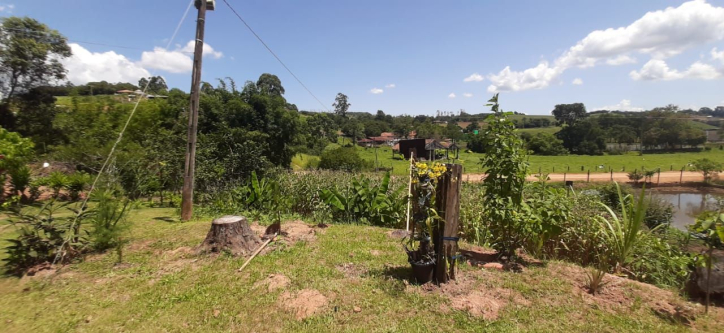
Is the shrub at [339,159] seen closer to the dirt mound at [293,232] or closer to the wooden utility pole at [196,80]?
the wooden utility pole at [196,80]

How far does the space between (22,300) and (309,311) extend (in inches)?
123

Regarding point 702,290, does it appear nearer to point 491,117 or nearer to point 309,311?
point 491,117

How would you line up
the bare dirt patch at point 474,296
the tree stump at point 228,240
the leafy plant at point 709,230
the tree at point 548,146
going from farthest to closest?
the tree at point 548,146
the tree stump at point 228,240
the bare dirt patch at point 474,296
the leafy plant at point 709,230

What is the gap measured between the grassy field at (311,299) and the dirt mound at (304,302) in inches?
0.4

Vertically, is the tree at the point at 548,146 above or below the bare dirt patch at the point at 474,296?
above

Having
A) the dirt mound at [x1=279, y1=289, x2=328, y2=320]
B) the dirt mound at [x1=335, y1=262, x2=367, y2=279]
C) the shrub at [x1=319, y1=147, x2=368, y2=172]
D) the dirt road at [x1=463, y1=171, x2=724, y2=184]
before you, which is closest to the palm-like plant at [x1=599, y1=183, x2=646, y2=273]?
the dirt mound at [x1=335, y1=262, x2=367, y2=279]

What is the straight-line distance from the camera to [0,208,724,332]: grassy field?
293 centimetres

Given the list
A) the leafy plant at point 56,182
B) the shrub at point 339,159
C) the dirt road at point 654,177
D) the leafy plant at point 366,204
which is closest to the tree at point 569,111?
the dirt road at point 654,177

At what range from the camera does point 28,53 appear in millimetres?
10656

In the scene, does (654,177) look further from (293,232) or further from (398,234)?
(293,232)

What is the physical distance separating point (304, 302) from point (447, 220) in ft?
5.93

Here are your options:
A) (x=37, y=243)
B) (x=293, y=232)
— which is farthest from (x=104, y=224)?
(x=293, y=232)

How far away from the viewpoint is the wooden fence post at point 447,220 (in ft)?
11.2

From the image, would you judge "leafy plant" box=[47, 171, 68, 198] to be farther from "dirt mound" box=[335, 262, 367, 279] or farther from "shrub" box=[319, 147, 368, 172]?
"shrub" box=[319, 147, 368, 172]
